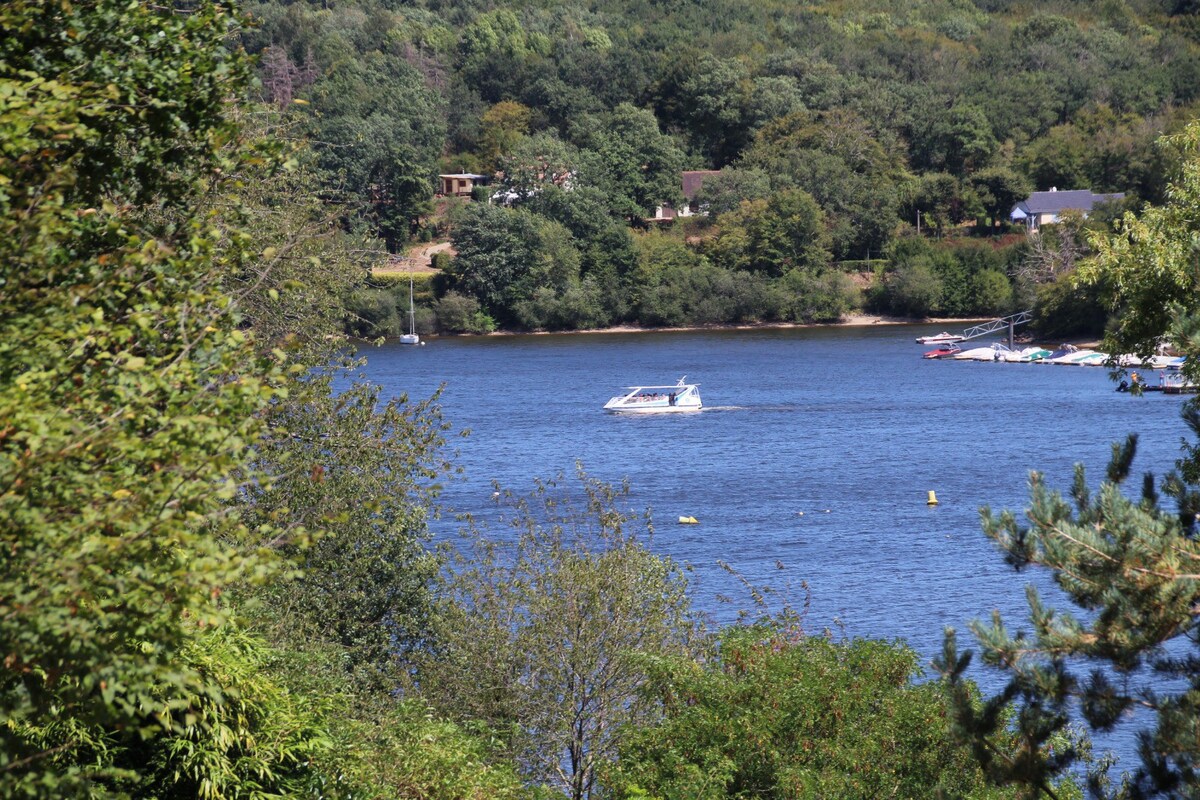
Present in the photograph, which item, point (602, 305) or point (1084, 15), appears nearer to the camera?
point (602, 305)

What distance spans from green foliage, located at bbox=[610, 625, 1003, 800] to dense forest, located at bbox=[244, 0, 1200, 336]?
7770cm

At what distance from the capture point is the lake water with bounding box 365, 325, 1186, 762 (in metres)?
34.8

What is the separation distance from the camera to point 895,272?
115 m

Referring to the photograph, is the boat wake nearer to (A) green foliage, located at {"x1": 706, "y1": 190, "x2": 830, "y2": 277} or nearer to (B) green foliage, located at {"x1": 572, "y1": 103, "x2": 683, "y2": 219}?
(A) green foliage, located at {"x1": 706, "y1": 190, "x2": 830, "y2": 277}

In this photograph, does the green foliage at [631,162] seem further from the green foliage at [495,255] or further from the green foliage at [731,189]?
the green foliage at [495,255]

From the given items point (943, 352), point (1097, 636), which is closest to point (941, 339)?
point (943, 352)

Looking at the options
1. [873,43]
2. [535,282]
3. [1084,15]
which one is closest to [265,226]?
[535,282]

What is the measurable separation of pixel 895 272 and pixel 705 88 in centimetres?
3670

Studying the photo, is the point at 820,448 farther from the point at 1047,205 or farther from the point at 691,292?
the point at 1047,205

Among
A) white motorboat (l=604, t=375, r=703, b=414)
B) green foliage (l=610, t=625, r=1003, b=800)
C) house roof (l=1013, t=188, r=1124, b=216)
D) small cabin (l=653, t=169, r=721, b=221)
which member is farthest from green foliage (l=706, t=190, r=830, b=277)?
green foliage (l=610, t=625, r=1003, b=800)

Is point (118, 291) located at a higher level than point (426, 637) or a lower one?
higher

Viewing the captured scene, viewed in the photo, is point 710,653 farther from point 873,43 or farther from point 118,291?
point 873,43

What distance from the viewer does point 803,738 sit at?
14055mm

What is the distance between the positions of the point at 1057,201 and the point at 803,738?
11208 cm
